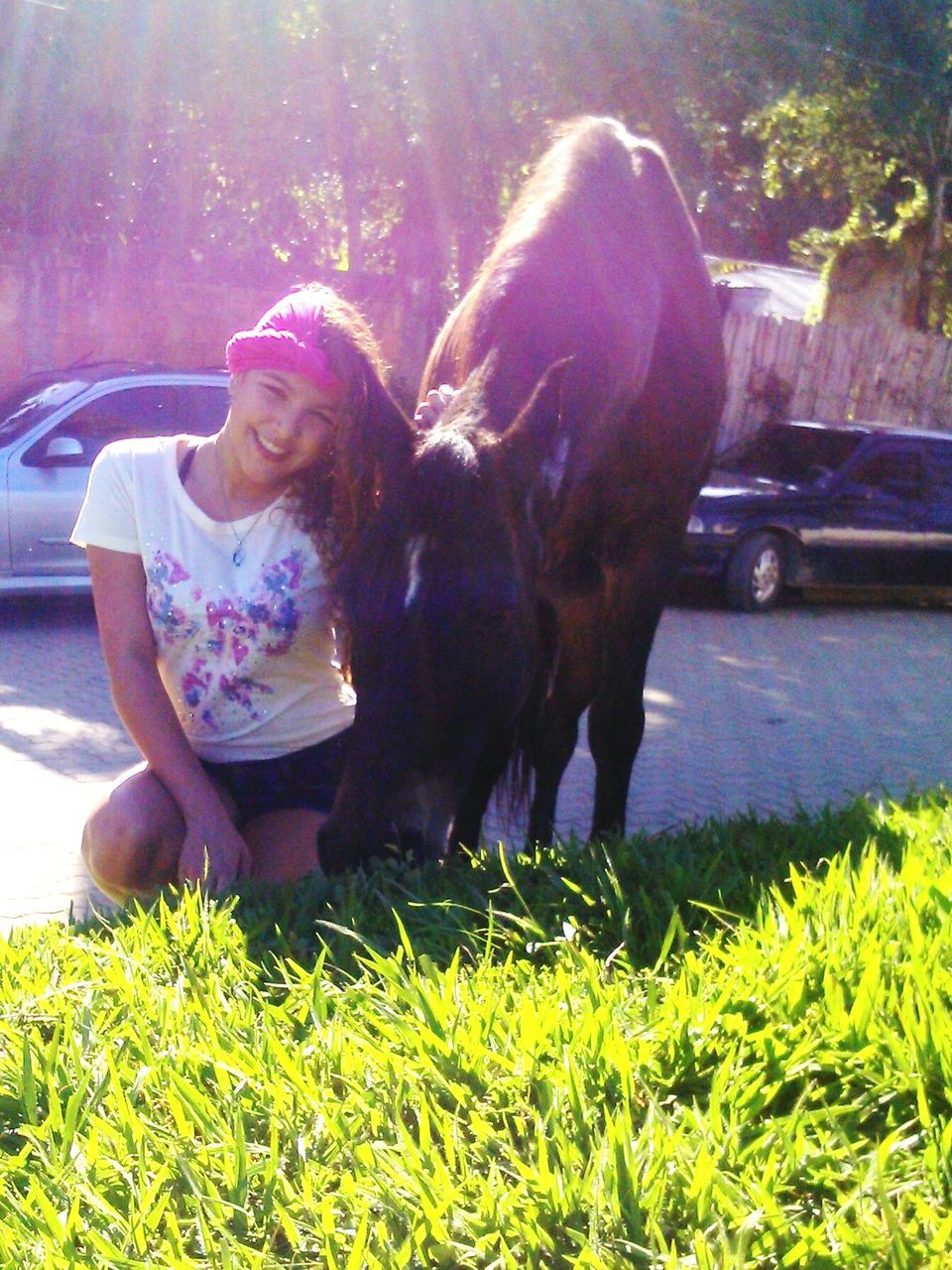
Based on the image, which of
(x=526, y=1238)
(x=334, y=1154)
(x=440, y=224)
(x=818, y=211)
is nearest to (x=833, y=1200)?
(x=526, y=1238)

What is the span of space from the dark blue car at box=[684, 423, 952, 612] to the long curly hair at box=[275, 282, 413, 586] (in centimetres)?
1000

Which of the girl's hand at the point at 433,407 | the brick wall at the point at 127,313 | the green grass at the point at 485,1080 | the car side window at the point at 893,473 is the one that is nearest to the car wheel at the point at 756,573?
the car side window at the point at 893,473

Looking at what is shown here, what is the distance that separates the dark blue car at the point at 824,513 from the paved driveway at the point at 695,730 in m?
0.89

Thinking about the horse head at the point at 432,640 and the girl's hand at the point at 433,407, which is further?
the girl's hand at the point at 433,407

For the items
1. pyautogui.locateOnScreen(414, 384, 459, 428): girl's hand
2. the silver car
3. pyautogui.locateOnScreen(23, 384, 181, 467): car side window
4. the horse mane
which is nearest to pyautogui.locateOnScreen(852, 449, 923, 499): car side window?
the silver car

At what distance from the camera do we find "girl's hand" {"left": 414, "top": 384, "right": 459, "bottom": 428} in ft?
12.4

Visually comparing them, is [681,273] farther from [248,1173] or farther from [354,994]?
[248,1173]

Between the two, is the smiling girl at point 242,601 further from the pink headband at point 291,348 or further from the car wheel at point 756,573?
the car wheel at point 756,573

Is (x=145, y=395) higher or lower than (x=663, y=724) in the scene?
higher

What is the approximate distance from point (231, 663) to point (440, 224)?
12.9 meters

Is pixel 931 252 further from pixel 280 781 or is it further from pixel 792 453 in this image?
pixel 280 781

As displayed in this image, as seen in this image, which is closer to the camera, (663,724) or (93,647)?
(663,724)

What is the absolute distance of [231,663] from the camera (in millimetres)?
3578

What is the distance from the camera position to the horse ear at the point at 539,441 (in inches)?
141
